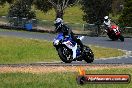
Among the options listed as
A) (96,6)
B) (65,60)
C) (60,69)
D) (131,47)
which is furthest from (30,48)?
(96,6)

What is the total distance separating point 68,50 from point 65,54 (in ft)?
0.79

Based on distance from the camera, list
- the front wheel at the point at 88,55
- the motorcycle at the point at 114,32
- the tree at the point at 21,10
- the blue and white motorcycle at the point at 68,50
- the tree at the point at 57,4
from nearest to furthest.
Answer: the blue and white motorcycle at the point at 68,50
the front wheel at the point at 88,55
the motorcycle at the point at 114,32
the tree at the point at 57,4
the tree at the point at 21,10

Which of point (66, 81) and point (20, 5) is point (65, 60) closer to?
point (66, 81)

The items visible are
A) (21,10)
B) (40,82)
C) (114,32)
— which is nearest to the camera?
(40,82)

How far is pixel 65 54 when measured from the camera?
1833cm

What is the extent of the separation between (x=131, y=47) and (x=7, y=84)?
19.9 metres

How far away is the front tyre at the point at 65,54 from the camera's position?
18078 millimetres

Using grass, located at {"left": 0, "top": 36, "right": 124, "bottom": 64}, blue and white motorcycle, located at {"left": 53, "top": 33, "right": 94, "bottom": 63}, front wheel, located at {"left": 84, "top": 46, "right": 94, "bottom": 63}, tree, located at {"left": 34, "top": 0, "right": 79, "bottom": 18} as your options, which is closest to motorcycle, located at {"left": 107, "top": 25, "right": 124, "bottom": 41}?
grass, located at {"left": 0, "top": 36, "right": 124, "bottom": 64}

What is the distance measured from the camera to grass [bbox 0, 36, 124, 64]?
81.9 feet

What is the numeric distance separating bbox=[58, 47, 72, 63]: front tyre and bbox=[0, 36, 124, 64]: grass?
5.31 meters

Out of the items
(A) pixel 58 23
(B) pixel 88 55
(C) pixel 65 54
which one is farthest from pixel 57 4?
(A) pixel 58 23

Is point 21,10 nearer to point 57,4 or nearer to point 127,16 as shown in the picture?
point 57,4

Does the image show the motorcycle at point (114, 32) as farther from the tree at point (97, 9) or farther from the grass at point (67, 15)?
the grass at point (67, 15)

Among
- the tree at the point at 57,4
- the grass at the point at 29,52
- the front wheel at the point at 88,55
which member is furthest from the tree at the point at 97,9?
the front wheel at the point at 88,55
